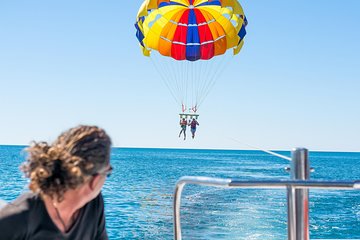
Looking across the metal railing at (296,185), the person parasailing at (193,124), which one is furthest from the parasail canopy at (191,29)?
the metal railing at (296,185)

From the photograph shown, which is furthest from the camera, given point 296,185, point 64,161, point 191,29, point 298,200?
point 191,29

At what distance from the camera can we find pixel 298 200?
169cm

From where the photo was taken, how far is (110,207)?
76.0 feet

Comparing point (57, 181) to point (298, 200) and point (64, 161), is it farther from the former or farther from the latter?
point (298, 200)

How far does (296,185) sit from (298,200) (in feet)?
0.42

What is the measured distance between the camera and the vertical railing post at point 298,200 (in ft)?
5.37

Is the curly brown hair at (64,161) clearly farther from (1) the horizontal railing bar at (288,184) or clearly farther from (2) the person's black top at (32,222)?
(1) the horizontal railing bar at (288,184)

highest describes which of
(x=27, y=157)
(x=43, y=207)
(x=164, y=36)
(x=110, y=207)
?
(x=164, y=36)

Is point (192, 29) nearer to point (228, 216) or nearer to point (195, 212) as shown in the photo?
point (228, 216)

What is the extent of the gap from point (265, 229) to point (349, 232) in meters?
3.12

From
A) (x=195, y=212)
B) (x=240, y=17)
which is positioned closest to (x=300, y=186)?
(x=240, y=17)

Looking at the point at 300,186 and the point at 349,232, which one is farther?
the point at 349,232

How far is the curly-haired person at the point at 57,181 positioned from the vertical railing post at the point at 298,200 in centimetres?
58

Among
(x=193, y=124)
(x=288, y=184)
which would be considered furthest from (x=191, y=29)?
(x=288, y=184)
